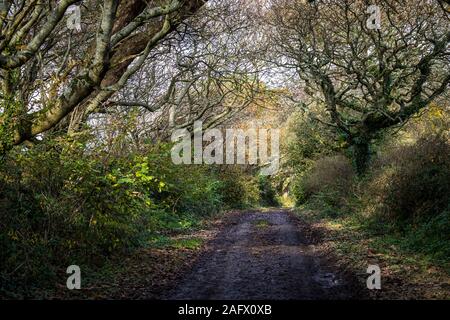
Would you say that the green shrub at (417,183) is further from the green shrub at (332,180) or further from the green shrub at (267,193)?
the green shrub at (267,193)

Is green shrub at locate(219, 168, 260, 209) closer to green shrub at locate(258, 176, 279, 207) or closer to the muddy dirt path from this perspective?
green shrub at locate(258, 176, 279, 207)

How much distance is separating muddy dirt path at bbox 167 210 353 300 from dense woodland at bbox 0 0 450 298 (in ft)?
5.03

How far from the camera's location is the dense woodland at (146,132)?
7555 millimetres

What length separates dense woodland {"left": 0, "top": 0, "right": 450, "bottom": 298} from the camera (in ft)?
24.8

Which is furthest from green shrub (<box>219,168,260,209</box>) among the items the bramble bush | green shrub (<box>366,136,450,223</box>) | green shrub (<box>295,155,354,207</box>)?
the bramble bush

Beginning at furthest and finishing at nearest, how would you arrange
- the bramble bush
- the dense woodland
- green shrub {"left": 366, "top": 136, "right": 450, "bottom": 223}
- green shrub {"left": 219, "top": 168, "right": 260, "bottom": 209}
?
green shrub {"left": 219, "top": 168, "right": 260, "bottom": 209}
green shrub {"left": 366, "top": 136, "right": 450, "bottom": 223}
the dense woodland
the bramble bush

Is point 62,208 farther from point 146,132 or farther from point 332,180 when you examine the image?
point 332,180

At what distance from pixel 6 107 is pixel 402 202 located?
392 inches

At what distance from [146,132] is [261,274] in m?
7.89

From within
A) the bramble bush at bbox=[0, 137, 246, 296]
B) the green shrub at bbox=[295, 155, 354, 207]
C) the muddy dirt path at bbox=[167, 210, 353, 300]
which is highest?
the green shrub at bbox=[295, 155, 354, 207]

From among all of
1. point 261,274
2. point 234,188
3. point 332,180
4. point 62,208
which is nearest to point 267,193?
point 234,188

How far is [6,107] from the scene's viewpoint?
772cm
